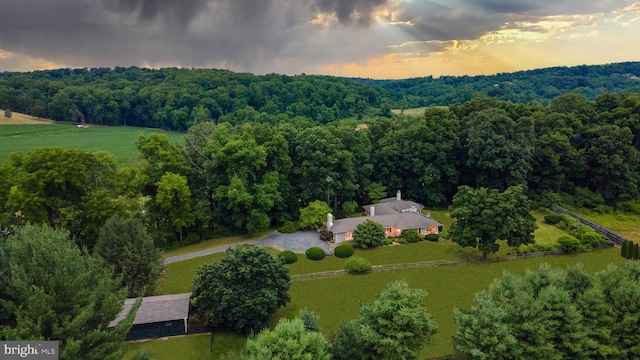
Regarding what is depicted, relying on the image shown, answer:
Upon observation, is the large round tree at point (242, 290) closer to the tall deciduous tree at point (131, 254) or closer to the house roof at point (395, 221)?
the tall deciduous tree at point (131, 254)

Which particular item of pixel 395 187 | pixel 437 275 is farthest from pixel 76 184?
pixel 395 187

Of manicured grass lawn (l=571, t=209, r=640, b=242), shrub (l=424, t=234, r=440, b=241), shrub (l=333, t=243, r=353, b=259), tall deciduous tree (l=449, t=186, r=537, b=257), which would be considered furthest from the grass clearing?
manicured grass lawn (l=571, t=209, r=640, b=242)

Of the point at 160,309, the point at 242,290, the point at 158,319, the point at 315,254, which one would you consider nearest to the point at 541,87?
the point at 315,254

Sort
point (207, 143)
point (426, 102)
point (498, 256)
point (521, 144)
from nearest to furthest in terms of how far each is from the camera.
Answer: point (498, 256) < point (207, 143) < point (521, 144) < point (426, 102)

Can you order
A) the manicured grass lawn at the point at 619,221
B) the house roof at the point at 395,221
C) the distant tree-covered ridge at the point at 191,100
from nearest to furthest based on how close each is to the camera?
the house roof at the point at 395,221 < the manicured grass lawn at the point at 619,221 < the distant tree-covered ridge at the point at 191,100

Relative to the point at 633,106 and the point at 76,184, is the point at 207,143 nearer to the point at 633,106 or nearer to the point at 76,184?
the point at 76,184

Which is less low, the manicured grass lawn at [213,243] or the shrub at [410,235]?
the shrub at [410,235]

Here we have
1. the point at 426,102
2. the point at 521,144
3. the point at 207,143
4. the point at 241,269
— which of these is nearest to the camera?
the point at 241,269

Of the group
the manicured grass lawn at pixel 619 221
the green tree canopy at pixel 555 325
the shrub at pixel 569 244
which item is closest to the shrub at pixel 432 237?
the shrub at pixel 569 244
